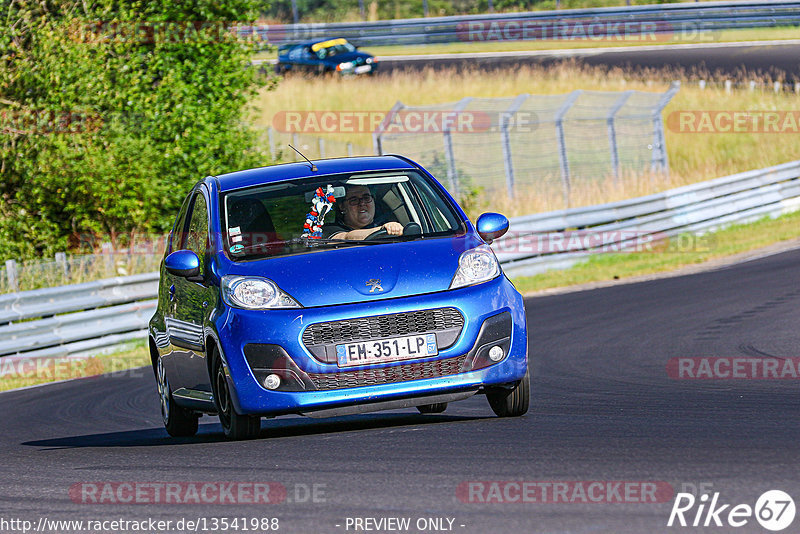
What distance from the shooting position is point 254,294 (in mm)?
7316

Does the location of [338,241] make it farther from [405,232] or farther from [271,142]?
[271,142]

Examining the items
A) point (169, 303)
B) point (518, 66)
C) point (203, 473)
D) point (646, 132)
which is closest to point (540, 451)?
point (203, 473)

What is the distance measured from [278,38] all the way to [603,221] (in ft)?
109

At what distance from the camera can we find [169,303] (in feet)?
28.8

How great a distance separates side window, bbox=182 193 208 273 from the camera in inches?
325

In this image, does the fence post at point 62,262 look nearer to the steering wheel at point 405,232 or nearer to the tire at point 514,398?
the steering wheel at point 405,232

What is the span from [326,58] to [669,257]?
25038 mm

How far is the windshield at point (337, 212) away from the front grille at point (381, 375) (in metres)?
0.95

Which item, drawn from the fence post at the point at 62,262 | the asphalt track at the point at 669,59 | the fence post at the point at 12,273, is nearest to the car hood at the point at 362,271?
the fence post at the point at 12,273

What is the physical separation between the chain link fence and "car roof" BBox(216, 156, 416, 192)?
44.3 ft

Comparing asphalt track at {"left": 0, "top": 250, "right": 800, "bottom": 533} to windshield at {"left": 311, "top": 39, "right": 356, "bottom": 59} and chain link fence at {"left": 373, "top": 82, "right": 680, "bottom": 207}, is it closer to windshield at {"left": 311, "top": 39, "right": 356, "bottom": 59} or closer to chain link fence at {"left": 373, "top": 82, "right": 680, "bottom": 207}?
chain link fence at {"left": 373, "top": 82, "right": 680, "bottom": 207}

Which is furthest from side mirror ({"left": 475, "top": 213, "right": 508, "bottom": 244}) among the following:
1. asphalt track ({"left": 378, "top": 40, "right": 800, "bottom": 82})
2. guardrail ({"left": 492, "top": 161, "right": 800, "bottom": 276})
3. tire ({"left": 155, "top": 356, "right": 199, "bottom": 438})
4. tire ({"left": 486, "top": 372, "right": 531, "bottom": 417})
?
asphalt track ({"left": 378, "top": 40, "right": 800, "bottom": 82})

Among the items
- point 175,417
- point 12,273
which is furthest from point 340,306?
point 12,273

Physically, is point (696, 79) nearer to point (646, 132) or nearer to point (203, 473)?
point (646, 132)
